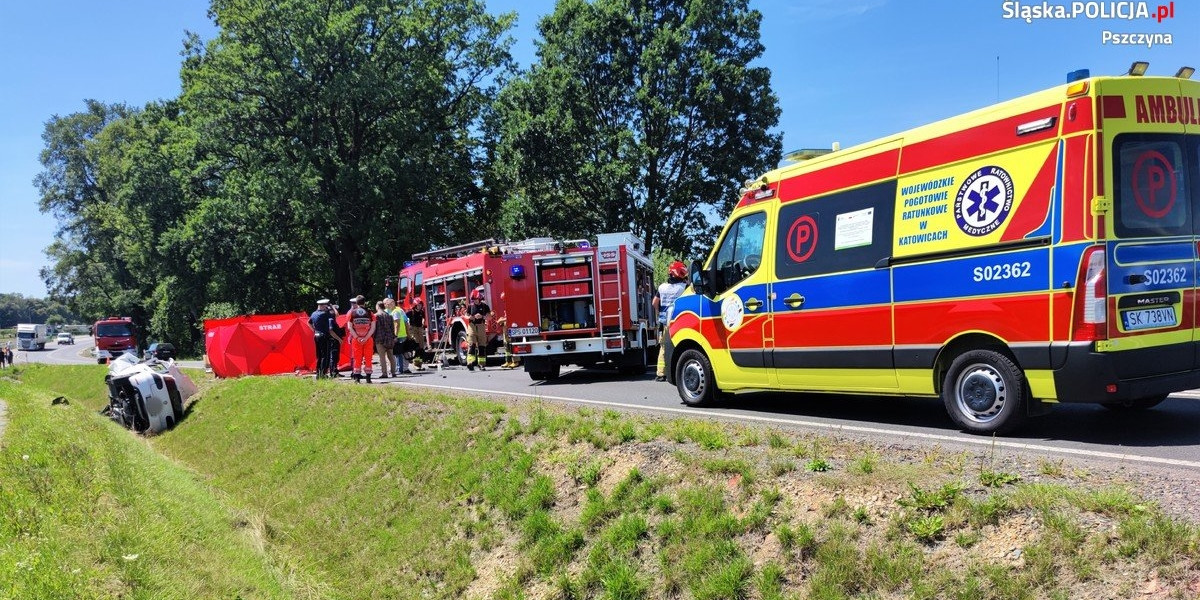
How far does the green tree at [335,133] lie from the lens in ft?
102

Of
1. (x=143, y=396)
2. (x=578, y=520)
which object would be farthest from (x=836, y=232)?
(x=143, y=396)

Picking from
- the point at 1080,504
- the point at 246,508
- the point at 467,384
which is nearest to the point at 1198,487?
the point at 1080,504

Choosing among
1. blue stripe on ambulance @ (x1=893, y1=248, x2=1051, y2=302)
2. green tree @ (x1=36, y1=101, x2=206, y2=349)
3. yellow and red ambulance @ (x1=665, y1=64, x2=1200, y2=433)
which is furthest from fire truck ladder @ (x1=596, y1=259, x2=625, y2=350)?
green tree @ (x1=36, y1=101, x2=206, y2=349)

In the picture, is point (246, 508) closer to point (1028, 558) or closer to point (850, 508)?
point (850, 508)

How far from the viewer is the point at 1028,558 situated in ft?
11.6

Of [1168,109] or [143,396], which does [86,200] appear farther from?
[1168,109]

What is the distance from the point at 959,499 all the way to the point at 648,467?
235 cm

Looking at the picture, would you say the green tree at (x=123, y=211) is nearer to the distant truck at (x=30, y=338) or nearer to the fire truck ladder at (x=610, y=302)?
the distant truck at (x=30, y=338)

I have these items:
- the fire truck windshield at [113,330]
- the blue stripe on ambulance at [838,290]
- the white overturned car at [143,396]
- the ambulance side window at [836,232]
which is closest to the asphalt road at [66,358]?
the fire truck windshield at [113,330]

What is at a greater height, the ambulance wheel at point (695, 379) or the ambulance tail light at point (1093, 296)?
the ambulance tail light at point (1093, 296)

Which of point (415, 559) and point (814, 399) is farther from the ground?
point (814, 399)

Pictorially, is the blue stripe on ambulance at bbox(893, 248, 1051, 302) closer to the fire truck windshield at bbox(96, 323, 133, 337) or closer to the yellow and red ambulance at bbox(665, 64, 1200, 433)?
the yellow and red ambulance at bbox(665, 64, 1200, 433)

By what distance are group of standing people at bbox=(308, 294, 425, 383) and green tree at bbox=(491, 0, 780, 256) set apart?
553 inches

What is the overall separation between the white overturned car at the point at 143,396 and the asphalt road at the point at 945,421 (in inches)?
342
